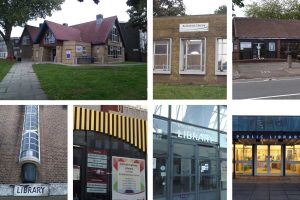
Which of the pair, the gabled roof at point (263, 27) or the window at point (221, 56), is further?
the gabled roof at point (263, 27)

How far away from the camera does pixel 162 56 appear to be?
464 centimetres

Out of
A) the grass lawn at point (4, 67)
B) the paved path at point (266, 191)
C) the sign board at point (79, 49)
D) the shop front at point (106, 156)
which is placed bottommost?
the paved path at point (266, 191)

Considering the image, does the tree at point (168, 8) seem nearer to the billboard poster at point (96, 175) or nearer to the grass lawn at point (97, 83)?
the grass lawn at point (97, 83)

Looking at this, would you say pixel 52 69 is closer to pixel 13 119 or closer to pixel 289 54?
pixel 13 119

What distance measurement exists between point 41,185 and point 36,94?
87 cm

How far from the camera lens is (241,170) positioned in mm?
6219

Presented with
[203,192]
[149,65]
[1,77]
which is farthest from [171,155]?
[1,77]

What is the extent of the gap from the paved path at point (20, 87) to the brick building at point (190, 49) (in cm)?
110

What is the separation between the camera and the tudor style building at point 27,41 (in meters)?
4.85

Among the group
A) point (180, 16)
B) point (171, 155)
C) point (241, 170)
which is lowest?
point (241, 170)

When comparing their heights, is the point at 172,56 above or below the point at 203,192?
above

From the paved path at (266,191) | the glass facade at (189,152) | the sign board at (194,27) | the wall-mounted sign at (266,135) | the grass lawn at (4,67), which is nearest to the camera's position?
the sign board at (194,27)

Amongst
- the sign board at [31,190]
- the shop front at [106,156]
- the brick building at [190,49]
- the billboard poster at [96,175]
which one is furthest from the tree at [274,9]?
the sign board at [31,190]

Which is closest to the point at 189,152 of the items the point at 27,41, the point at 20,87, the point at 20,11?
the point at 20,87
